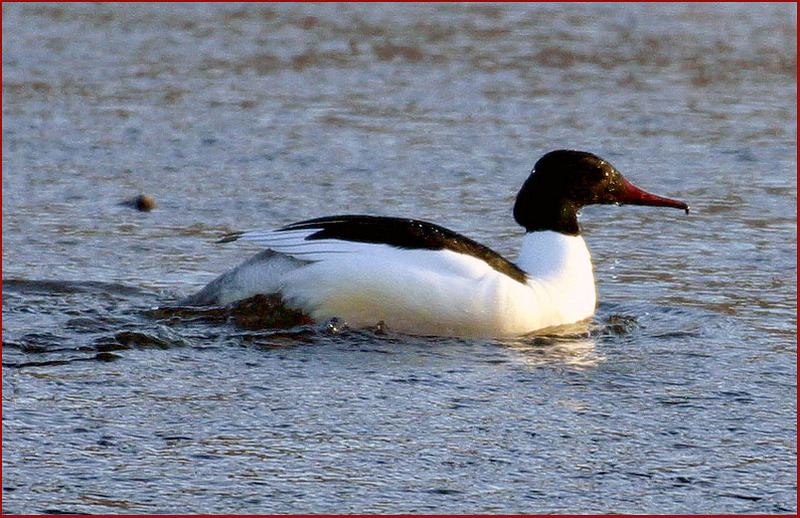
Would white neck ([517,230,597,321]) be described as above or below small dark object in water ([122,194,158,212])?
below

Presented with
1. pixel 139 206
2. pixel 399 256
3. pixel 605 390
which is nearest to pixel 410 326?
pixel 399 256

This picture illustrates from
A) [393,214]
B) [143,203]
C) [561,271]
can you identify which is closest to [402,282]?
[561,271]

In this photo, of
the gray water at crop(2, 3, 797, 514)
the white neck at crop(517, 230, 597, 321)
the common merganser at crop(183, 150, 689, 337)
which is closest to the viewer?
the gray water at crop(2, 3, 797, 514)

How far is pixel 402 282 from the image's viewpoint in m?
6.91

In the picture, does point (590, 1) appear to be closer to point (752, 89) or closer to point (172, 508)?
point (752, 89)

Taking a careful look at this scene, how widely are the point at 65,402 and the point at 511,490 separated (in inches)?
72.0

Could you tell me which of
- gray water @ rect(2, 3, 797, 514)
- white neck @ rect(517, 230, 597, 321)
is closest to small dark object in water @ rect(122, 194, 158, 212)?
gray water @ rect(2, 3, 797, 514)

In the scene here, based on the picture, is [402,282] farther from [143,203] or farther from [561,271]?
[143,203]

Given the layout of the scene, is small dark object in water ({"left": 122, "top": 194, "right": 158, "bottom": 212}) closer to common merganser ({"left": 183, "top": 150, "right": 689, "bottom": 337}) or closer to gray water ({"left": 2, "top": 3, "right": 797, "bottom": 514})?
gray water ({"left": 2, "top": 3, "right": 797, "bottom": 514})

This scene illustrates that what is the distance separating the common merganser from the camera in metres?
6.91

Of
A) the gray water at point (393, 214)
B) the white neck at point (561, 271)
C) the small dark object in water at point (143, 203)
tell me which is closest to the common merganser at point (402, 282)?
the white neck at point (561, 271)

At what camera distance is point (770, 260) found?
819 cm

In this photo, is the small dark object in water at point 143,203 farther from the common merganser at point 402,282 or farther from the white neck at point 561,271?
the white neck at point 561,271

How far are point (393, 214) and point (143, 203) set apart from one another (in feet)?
4.99
